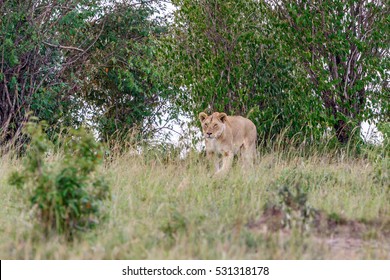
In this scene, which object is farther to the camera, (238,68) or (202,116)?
(238,68)

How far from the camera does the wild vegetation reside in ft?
19.8

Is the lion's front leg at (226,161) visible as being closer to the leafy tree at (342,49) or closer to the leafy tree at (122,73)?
the leafy tree at (342,49)

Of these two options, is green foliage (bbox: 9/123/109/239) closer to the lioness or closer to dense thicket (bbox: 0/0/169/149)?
the lioness

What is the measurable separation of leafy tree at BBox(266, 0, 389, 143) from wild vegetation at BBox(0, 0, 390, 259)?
0.12ft

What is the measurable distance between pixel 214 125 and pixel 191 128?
8.22ft

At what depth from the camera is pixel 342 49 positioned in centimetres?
1277

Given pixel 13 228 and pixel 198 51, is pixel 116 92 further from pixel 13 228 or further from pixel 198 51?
pixel 13 228

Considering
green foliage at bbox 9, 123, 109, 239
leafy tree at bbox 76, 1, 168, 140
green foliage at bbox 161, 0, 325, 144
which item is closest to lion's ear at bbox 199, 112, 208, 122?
green foliage at bbox 161, 0, 325, 144

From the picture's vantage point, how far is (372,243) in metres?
6.21

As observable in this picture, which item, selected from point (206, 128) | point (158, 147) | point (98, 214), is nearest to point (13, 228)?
point (98, 214)

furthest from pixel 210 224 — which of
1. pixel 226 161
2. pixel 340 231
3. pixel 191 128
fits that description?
pixel 191 128

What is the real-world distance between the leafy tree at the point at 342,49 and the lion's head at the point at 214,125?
2493mm

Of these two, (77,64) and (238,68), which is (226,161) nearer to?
(238,68)
